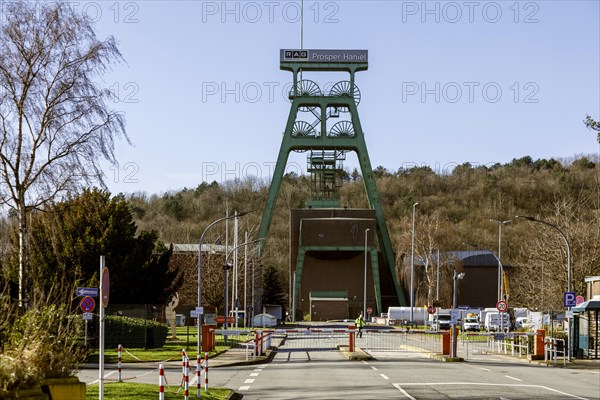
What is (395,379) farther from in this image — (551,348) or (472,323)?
(472,323)

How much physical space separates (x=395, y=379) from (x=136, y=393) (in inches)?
371

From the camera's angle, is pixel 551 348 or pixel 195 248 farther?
pixel 195 248

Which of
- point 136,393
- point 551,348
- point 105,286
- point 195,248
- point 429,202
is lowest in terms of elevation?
point 551,348

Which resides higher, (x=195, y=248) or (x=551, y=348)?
(x=195, y=248)

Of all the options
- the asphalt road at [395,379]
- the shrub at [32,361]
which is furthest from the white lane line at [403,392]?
the shrub at [32,361]

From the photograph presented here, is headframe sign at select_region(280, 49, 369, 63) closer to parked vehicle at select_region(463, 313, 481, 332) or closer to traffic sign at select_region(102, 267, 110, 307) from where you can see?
parked vehicle at select_region(463, 313, 481, 332)

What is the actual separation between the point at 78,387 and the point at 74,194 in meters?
18.9

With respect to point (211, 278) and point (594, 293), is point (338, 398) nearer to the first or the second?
point (594, 293)

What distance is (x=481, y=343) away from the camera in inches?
2379

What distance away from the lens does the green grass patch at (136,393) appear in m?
19.9

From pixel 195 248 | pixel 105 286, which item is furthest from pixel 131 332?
pixel 195 248

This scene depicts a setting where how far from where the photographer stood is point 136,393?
822 inches

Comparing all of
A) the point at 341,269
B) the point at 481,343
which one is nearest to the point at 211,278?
the point at 341,269

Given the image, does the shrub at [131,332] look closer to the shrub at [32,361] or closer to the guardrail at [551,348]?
the guardrail at [551,348]
